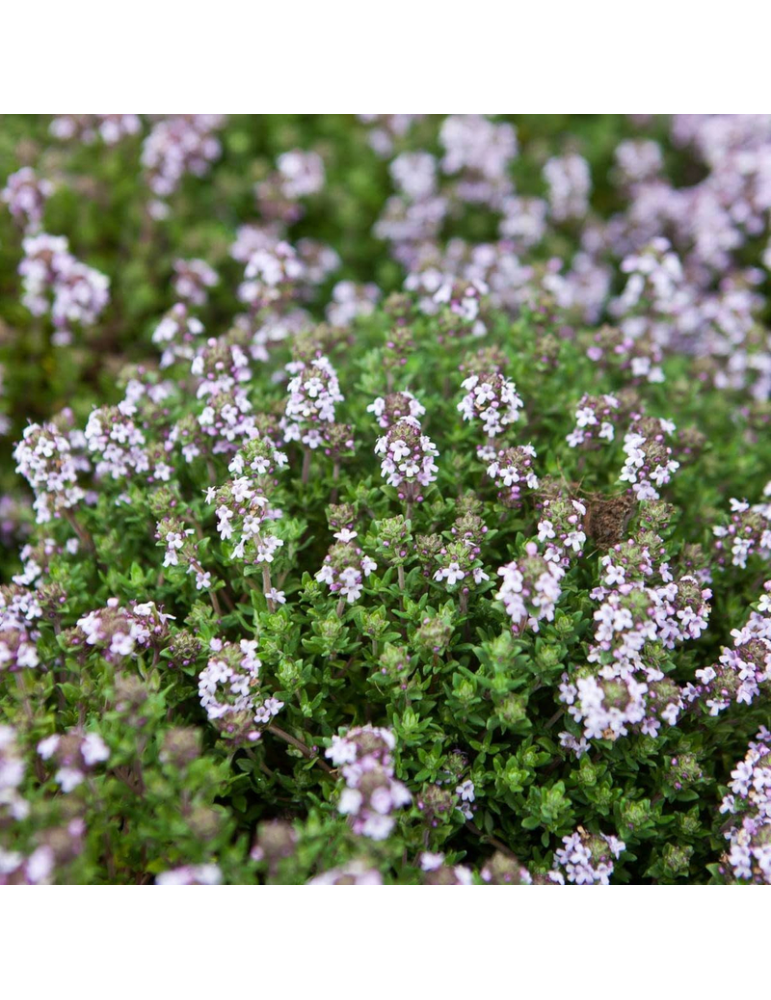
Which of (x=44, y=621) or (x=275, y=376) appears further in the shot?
(x=275, y=376)

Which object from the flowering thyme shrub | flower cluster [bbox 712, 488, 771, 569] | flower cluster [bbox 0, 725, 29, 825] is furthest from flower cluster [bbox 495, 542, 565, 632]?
flower cluster [bbox 0, 725, 29, 825]

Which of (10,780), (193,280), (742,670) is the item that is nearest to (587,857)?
(742,670)

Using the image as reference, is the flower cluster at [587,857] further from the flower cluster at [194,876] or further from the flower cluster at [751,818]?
the flower cluster at [194,876]

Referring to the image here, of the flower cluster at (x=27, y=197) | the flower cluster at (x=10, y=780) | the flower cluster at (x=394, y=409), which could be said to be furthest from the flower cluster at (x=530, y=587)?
the flower cluster at (x=27, y=197)

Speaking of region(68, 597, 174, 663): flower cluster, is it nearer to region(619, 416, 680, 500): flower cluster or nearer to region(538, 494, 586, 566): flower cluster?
region(538, 494, 586, 566): flower cluster

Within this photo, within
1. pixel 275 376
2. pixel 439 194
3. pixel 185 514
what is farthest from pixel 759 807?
pixel 439 194

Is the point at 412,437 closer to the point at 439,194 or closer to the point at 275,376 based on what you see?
the point at 275,376
